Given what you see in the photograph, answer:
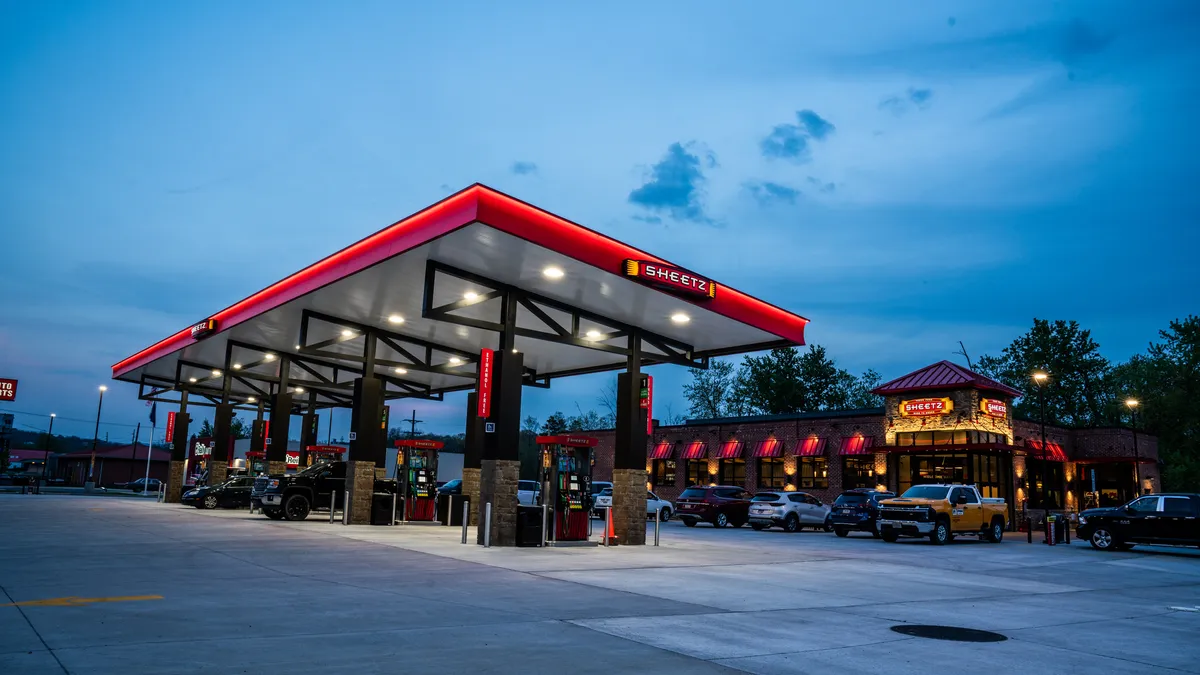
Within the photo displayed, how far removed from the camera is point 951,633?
907 centimetres

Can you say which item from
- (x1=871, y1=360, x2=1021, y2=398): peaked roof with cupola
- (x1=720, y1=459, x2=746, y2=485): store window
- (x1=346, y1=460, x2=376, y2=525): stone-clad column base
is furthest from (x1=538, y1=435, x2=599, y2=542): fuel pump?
(x1=720, y1=459, x2=746, y2=485): store window

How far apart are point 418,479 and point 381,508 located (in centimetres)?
198

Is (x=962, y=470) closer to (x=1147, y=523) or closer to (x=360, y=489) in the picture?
(x=1147, y=523)

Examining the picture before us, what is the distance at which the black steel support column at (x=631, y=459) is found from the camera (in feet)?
71.8

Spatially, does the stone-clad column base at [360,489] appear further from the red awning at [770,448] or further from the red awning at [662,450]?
the red awning at [662,450]

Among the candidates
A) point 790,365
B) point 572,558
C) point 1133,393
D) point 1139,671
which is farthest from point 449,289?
point 1133,393

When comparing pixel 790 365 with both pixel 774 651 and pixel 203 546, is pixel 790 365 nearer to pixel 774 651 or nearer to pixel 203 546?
pixel 203 546

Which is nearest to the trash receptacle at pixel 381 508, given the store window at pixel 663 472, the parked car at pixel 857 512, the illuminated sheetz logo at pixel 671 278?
the illuminated sheetz logo at pixel 671 278

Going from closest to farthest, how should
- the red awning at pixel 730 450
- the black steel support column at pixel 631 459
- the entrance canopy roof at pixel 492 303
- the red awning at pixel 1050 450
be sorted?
1. the entrance canopy roof at pixel 492 303
2. the black steel support column at pixel 631 459
3. the red awning at pixel 1050 450
4. the red awning at pixel 730 450

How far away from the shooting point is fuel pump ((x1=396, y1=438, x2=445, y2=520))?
90.0ft

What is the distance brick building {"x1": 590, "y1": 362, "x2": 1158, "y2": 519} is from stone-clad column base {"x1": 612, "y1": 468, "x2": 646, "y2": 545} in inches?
851

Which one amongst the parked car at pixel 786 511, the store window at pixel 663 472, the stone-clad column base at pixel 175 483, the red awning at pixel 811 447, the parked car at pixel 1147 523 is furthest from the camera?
the store window at pixel 663 472

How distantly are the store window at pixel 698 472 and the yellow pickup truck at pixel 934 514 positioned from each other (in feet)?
75.4

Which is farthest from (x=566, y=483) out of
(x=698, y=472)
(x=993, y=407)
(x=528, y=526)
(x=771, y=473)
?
(x=698, y=472)
